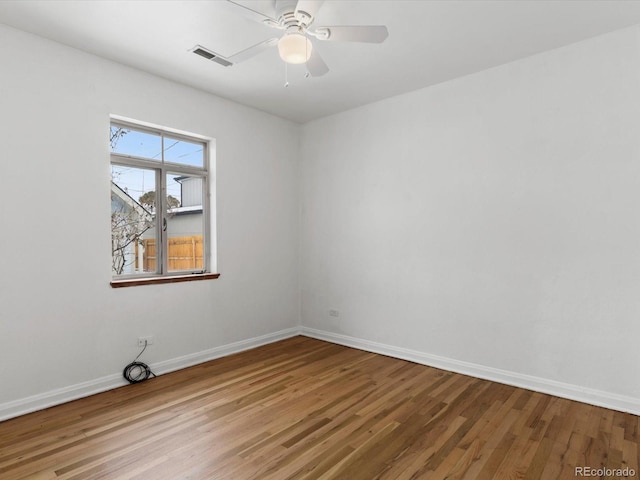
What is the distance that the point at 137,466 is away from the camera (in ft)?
6.80

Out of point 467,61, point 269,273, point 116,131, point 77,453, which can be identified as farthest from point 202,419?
point 467,61

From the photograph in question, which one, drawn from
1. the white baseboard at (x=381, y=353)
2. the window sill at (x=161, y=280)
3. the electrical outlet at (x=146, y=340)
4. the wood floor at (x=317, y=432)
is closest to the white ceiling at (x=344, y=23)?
the window sill at (x=161, y=280)

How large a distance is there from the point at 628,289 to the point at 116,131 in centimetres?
444

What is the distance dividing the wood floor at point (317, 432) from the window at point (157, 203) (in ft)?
3.78

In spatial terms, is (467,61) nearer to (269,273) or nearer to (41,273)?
(269,273)

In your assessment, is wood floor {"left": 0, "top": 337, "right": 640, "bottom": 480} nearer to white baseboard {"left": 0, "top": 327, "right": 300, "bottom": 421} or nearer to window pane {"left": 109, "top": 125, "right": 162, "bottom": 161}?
white baseboard {"left": 0, "top": 327, "right": 300, "bottom": 421}

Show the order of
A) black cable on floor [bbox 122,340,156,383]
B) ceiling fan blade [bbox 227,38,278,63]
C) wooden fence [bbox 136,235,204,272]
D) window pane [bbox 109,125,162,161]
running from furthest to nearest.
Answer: wooden fence [bbox 136,235,204,272]
window pane [bbox 109,125,162,161]
black cable on floor [bbox 122,340,156,383]
ceiling fan blade [bbox 227,38,278,63]

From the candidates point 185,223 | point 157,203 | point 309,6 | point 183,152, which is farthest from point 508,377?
point 183,152

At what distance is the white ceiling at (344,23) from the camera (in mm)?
2488

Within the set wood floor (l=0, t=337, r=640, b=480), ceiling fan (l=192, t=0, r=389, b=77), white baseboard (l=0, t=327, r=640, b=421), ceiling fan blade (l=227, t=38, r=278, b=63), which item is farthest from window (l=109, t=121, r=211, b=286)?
ceiling fan (l=192, t=0, r=389, b=77)

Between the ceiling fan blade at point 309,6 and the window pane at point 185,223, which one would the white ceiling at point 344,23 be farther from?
the window pane at point 185,223

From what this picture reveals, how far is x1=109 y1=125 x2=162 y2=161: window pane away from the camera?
339cm

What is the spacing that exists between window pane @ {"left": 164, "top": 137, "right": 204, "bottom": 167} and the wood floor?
2179 mm

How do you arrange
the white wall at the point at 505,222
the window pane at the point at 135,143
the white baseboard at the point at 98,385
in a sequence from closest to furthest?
1. the white baseboard at the point at 98,385
2. the white wall at the point at 505,222
3. the window pane at the point at 135,143
